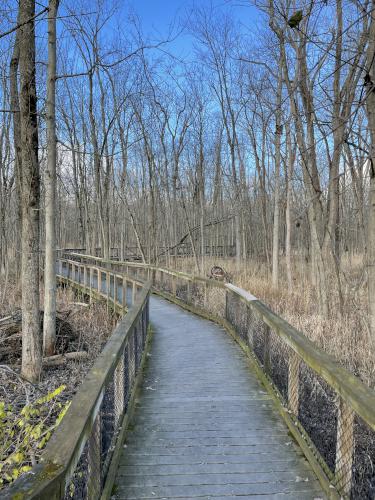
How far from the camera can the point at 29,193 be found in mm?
7129

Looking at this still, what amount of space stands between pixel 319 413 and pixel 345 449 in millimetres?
2542

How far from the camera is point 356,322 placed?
8766mm

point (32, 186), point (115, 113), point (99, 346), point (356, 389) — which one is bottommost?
point (99, 346)

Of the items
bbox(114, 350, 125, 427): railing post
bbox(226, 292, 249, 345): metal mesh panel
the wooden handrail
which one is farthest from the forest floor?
bbox(226, 292, 249, 345): metal mesh panel

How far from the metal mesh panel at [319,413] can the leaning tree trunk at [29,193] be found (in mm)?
4326

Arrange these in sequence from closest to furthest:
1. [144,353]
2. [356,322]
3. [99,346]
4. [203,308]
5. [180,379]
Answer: [180,379]
[144,353]
[356,322]
[99,346]
[203,308]

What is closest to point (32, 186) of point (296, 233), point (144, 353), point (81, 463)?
point (144, 353)

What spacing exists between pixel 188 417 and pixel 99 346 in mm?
5418

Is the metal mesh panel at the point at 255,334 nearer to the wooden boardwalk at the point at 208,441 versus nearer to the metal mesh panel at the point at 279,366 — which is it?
the metal mesh panel at the point at 279,366

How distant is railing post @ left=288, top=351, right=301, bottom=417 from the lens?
391 centimetres

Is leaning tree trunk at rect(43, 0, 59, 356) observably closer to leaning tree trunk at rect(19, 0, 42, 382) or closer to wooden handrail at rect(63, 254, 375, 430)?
leaning tree trunk at rect(19, 0, 42, 382)

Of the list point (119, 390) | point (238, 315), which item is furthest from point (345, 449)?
point (238, 315)

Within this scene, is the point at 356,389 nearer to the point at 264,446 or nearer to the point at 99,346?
the point at 264,446

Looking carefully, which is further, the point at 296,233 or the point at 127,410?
the point at 296,233
